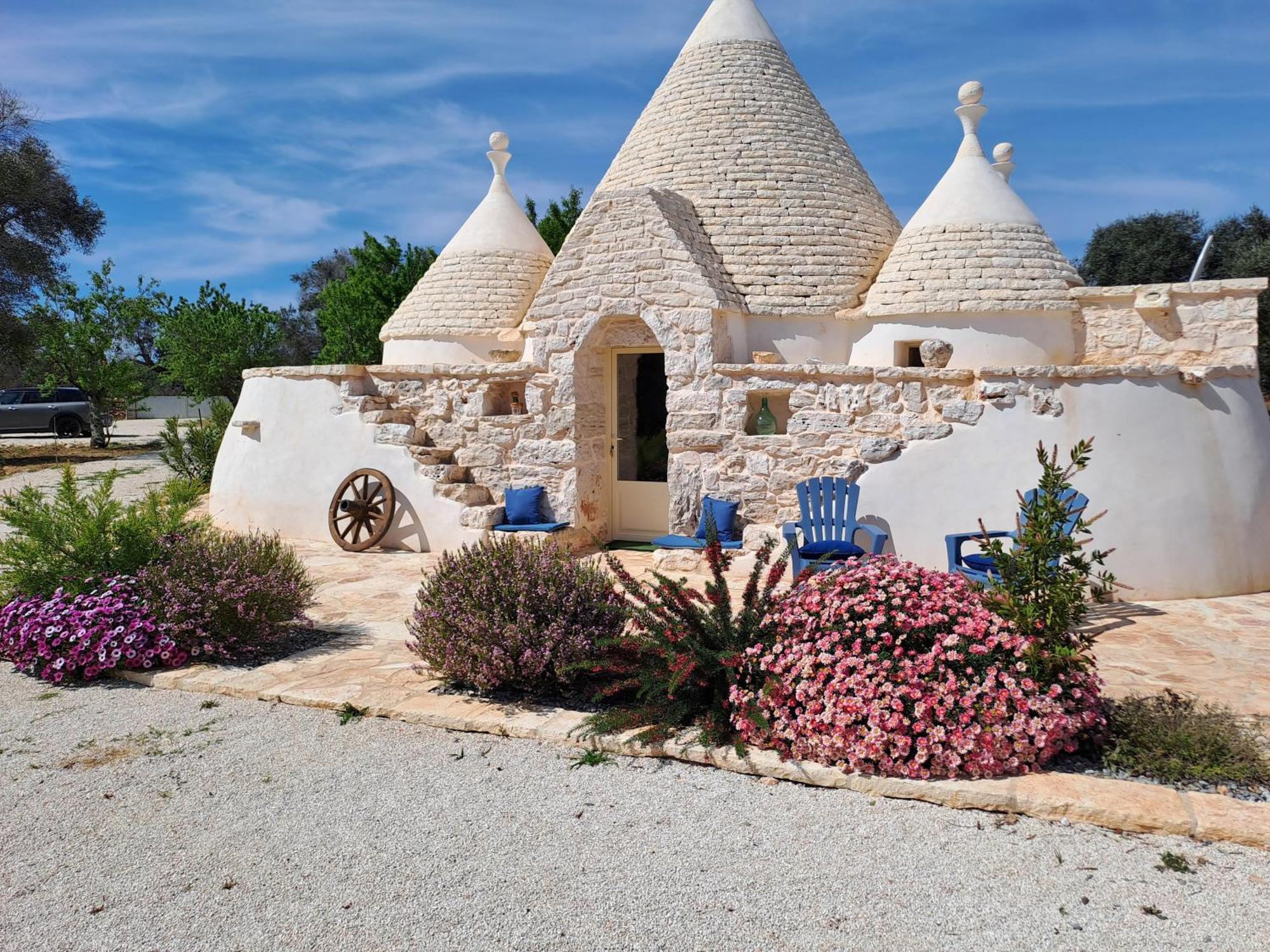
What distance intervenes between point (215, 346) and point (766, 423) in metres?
23.7

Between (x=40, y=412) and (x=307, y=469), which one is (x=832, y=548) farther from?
(x=40, y=412)

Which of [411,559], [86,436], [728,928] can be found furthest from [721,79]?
[86,436]

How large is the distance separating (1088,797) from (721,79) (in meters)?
10.6

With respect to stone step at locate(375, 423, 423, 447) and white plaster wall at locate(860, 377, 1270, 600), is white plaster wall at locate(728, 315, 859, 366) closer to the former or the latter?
white plaster wall at locate(860, 377, 1270, 600)

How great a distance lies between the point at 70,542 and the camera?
263 inches

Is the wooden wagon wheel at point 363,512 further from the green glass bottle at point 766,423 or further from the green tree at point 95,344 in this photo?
the green tree at point 95,344

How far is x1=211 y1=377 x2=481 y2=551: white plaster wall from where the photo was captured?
10617mm

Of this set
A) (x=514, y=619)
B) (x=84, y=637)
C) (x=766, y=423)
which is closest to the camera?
(x=514, y=619)

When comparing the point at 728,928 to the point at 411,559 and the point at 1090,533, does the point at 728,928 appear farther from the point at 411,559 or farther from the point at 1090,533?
the point at 411,559

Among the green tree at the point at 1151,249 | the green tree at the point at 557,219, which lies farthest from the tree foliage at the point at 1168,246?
the green tree at the point at 557,219

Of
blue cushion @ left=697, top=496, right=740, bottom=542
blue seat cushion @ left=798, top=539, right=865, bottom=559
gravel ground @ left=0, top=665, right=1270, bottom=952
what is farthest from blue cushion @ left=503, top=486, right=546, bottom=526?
gravel ground @ left=0, top=665, right=1270, bottom=952

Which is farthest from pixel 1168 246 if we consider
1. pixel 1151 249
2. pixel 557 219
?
pixel 557 219

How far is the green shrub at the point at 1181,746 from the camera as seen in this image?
4.18m

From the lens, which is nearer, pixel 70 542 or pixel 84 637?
pixel 84 637
